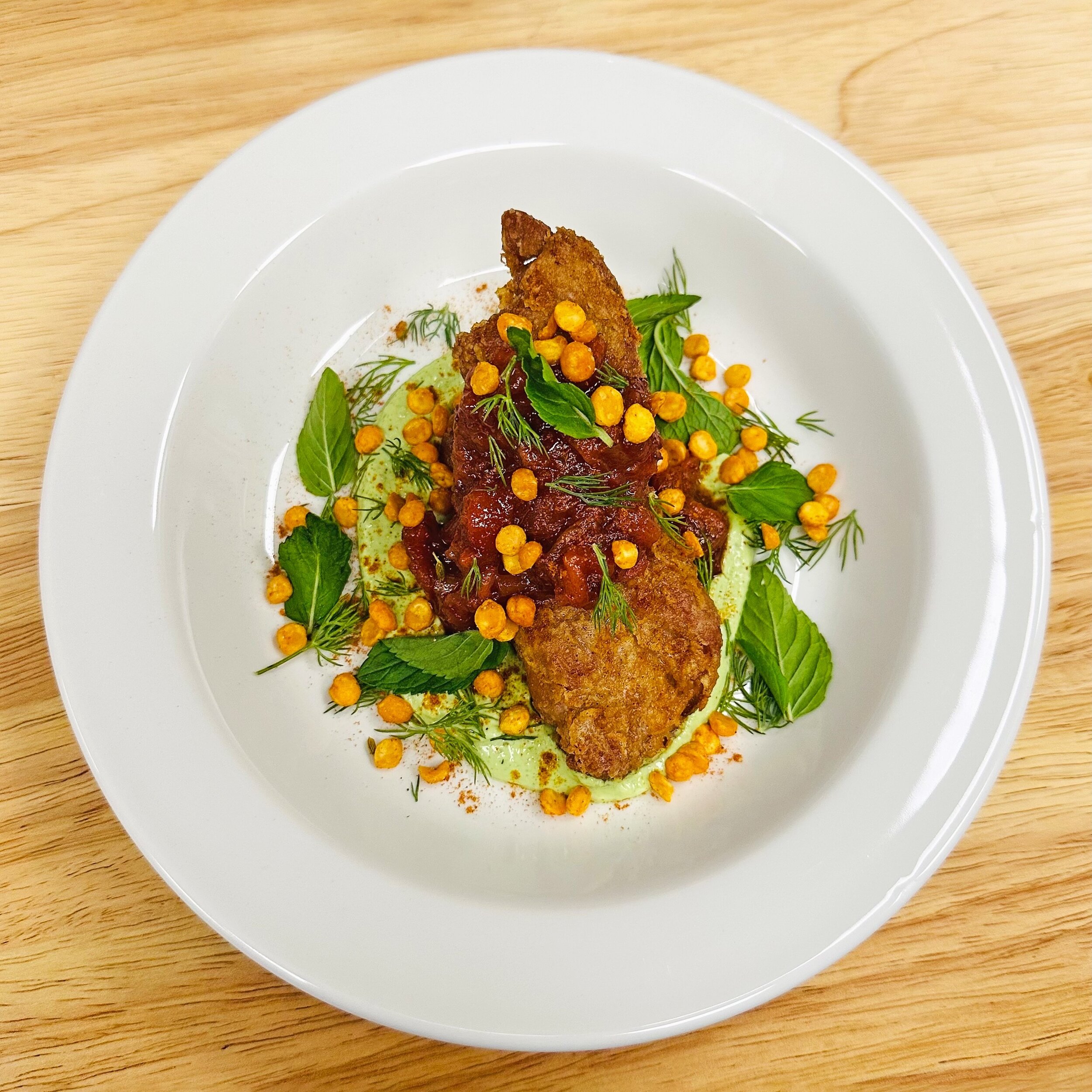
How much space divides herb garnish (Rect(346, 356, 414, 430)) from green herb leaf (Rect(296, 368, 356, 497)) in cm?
11

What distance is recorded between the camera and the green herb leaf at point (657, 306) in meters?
2.86

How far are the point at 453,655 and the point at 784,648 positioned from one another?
116 cm

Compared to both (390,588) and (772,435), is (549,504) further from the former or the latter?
(772,435)

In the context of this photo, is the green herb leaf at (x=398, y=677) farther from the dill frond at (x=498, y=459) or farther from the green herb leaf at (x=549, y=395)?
the green herb leaf at (x=549, y=395)

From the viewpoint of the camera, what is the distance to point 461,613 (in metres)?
2.62

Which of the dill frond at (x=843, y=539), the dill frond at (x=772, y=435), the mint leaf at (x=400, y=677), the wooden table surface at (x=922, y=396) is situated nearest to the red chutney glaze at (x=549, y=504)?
the mint leaf at (x=400, y=677)

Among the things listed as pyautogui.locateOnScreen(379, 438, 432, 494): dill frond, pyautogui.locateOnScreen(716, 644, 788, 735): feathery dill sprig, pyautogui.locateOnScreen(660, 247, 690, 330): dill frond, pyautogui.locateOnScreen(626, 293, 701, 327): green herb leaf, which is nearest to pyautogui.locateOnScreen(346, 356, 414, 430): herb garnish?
pyautogui.locateOnScreen(379, 438, 432, 494): dill frond

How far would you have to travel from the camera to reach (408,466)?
9.40 feet

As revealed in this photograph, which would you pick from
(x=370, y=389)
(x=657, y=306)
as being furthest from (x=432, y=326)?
(x=657, y=306)

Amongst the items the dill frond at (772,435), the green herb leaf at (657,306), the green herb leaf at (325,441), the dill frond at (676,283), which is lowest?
the dill frond at (772,435)

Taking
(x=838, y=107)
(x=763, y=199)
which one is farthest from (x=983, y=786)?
(x=838, y=107)

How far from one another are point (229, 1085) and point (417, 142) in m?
3.10

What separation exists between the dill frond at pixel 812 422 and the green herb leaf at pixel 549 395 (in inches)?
42.8

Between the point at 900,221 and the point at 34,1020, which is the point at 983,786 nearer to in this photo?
the point at 900,221
